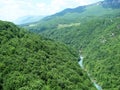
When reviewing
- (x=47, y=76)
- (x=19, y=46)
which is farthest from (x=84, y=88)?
(x=19, y=46)

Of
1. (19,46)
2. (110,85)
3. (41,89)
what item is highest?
(19,46)

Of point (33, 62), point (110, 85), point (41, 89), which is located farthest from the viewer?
point (110, 85)

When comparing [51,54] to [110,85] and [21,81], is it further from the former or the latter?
[21,81]

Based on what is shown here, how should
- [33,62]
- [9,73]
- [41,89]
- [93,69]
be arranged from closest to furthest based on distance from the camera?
[41,89]
[9,73]
[33,62]
[93,69]

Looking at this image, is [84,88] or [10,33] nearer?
[84,88]

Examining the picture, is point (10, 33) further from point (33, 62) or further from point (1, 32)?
point (33, 62)

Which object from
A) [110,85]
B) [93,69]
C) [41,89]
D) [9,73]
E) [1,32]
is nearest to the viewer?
[41,89]

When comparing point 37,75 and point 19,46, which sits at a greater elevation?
point 19,46

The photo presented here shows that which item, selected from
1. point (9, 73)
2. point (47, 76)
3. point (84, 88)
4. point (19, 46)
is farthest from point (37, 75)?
point (19, 46)

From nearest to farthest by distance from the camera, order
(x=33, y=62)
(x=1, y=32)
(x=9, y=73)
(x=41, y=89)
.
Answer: (x=41, y=89) < (x=9, y=73) < (x=33, y=62) < (x=1, y=32)
